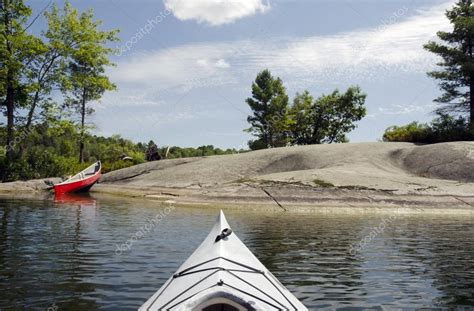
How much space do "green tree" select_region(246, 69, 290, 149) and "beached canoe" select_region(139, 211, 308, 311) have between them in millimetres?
64562

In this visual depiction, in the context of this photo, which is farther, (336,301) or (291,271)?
(291,271)

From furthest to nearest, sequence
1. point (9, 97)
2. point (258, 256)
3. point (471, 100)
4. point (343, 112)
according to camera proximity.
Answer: point (343, 112)
point (471, 100)
point (9, 97)
point (258, 256)

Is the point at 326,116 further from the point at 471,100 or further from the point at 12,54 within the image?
the point at 12,54

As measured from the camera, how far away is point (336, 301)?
371 inches

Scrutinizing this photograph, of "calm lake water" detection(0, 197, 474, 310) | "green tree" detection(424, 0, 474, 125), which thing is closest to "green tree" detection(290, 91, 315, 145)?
"green tree" detection(424, 0, 474, 125)

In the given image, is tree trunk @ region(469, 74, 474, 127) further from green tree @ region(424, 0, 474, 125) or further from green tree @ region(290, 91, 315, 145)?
green tree @ region(290, 91, 315, 145)

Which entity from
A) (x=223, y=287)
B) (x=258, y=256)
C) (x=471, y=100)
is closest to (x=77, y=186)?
(x=258, y=256)

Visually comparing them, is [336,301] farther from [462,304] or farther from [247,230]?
[247,230]

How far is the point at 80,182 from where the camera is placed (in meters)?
37.7

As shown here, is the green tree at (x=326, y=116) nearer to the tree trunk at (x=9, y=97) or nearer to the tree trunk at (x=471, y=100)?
the tree trunk at (x=471, y=100)

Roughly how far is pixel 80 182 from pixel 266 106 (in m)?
44.1

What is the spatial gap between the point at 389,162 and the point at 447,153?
15.4ft

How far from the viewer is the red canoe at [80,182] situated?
1431 inches

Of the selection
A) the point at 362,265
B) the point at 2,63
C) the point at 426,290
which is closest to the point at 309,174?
the point at 362,265
